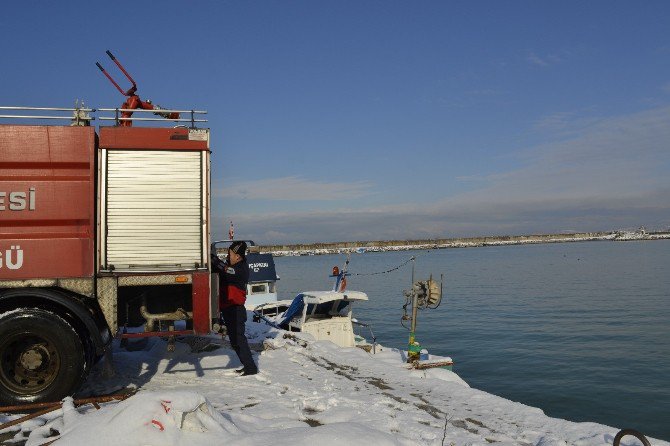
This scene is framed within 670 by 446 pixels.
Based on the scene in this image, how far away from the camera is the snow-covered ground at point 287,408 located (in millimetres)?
4965

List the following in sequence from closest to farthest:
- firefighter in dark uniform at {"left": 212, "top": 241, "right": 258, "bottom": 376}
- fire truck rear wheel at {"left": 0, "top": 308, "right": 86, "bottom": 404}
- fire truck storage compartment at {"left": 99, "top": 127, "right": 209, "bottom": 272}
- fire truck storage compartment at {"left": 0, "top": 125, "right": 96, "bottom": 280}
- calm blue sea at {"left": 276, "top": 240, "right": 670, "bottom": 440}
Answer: fire truck rear wheel at {"left": 0, "top": 308, "right": 86, "bottom": 404} < fire truck storage compartment at {"left": 0, "top": 125, "right": 96, "bottom": 280} < fire truck storage compartment at {"left": 99, "top": 127, "right": 209, "bottom": 272} < firefighter in dark uniform at {"left": 212, "top": 241, "right": 258, "bottom": 376} < calm blue sea at {"left": 276, "top": 240, "right": 670, "bottom": 440}

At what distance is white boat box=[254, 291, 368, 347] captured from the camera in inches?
669

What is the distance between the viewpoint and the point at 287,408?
286 inches

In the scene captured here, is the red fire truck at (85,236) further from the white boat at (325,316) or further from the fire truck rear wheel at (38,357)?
the white boat at (325,316)

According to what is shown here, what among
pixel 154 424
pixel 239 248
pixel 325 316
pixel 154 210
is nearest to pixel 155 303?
pixel 239 248

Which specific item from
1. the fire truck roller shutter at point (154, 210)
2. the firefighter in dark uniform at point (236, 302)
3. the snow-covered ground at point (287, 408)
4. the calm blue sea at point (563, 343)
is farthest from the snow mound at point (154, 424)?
the calm blue sea at point (563, 343)

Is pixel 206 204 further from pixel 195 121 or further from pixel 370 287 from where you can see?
pixel 370 287

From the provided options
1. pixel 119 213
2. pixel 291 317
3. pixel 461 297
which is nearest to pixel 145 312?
pixel 119 213

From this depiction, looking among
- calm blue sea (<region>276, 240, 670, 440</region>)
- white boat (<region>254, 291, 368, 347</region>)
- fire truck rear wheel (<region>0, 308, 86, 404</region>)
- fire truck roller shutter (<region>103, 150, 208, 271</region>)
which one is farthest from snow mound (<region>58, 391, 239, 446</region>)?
white boat (<region>254, 291, 368, 347</region>)

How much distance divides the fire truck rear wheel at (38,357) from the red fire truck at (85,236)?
1 cm

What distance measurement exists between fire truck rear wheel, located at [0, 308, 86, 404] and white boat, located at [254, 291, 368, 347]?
9872 millimetres

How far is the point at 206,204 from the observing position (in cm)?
785

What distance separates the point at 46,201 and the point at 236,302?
3.43m

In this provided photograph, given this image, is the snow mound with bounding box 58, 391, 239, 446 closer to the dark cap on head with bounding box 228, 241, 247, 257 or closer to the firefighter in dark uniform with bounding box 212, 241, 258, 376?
the firefighter in dark uniform with bounding box 212, 241, 258, 376
